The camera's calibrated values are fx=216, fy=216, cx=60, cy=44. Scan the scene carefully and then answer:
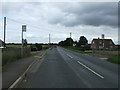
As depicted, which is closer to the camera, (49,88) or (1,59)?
(49,88)

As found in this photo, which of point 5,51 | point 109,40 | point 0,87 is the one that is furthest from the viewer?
point 109,40

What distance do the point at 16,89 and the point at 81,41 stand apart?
14997 cm

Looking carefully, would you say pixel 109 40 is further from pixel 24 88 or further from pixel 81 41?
pixel 24 88

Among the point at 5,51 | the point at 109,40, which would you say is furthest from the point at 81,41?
the point at 5,51

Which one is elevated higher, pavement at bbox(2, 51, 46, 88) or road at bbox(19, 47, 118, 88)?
pavement at bbox(2, 51, 46, 88)

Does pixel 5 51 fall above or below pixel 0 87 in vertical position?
above

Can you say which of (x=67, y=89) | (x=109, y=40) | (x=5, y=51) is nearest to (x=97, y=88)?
(x=67, y=89)

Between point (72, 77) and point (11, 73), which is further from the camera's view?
point (11, 73)

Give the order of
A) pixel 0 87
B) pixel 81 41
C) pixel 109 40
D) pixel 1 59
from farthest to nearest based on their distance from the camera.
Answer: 1. pixel 81 41
2. pixel 109 40
3. pixel 1 59
4. pixel 0 87

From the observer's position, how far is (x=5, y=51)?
1684 centimetres

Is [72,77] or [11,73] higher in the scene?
[11,73]

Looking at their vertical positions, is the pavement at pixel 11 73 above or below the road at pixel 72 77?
above

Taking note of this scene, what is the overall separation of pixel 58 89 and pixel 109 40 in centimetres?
11637

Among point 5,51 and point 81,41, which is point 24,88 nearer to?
point 5,51
